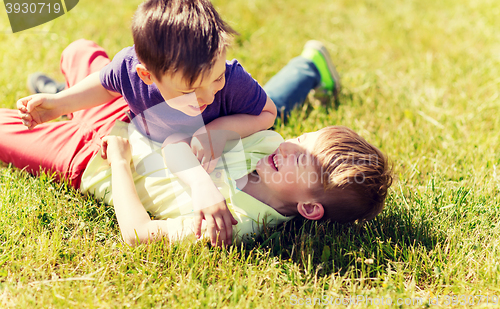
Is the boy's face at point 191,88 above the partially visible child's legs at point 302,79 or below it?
above

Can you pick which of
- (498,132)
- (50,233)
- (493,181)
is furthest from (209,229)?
A: (498,132)

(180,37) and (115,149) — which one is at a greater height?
(180,37)

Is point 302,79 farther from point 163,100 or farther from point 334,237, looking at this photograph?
point 334,237

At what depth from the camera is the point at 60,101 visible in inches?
87.4

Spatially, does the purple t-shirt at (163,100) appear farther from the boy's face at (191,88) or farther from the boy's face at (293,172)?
the boy's face at (293,172)

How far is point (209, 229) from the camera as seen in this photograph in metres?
1.88

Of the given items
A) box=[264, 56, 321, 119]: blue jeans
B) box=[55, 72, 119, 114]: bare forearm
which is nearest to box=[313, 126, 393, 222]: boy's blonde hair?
box=[264, 56, 321, 119]: blue jeans

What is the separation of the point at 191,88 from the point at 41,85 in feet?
6.39

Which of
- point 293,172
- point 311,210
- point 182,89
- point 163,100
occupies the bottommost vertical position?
point 311,210

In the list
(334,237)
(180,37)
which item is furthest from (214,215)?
(180,37)

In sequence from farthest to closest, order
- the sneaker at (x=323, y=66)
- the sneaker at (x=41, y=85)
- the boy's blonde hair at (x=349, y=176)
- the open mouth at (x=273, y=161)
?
1. the sneaker at (x=323, y=66)
2. the sneaker at (x=41, y=85)
3. the open mouth at (x=273, y=161)
4. the boy's blonde hair at (x=349, y=176)

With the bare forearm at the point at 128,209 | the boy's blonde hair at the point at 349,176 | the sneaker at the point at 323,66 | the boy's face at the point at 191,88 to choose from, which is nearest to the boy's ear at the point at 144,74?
the boy's face at the point at 191,88

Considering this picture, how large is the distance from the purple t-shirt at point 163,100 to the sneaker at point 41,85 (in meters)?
1.13

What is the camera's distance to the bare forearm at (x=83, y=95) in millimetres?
2234
